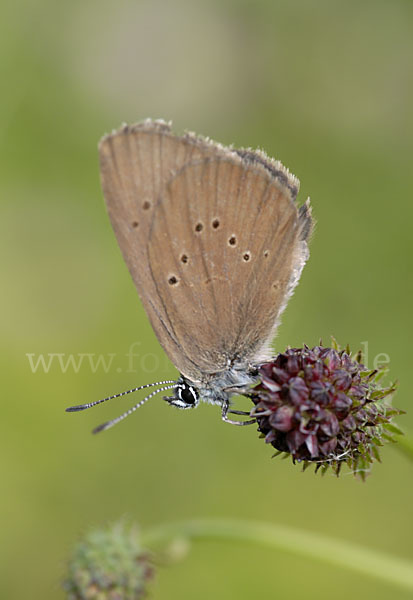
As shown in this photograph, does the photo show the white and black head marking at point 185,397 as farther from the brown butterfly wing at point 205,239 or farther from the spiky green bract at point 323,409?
the spiky green bract at point 323,409

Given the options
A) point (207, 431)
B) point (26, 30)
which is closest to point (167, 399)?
point (207, 431)

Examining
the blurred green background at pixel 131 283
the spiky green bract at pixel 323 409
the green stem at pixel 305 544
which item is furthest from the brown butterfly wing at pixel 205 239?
the blurred green background at pixel 131 283

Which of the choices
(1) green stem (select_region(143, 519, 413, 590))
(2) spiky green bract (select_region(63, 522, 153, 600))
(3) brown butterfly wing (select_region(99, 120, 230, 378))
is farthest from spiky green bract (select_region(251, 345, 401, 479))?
(2) spiky green bract (select_region(63, 522, 153, 600))

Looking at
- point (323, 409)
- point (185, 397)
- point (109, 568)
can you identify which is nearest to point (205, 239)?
point (185, 397)

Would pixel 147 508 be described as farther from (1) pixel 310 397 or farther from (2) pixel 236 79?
(2) pixel 236 79

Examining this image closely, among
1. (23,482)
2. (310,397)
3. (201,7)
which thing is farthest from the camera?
(201,7)

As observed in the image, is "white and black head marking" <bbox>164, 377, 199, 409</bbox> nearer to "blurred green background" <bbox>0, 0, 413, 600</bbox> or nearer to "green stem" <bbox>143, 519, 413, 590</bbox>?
"green stem" <bbox>143, 519, 413, 590</bbox>
